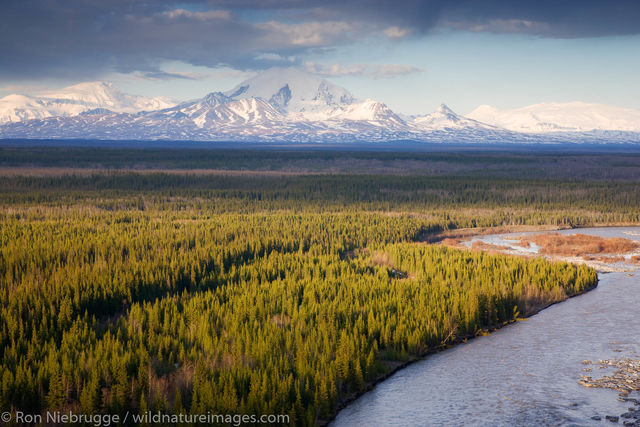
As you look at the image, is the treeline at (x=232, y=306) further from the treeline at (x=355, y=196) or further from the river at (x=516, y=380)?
the treeline at (x=355, y=196)

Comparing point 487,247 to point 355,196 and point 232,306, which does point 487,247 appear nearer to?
point 232,306

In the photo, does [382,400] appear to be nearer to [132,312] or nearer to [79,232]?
[132,312]

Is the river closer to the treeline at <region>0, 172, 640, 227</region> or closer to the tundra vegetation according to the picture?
the tundra vegetation

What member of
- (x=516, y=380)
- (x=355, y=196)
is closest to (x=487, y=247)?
(x=516, y=380)

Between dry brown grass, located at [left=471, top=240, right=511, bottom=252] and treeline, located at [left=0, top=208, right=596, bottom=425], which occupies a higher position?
treeline, located at [left=0, top=208, right=596, bottom=425]

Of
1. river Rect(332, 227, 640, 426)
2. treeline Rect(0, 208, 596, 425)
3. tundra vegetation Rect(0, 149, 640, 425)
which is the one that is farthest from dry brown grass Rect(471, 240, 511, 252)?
river Rect(332, 227, 640, 426)

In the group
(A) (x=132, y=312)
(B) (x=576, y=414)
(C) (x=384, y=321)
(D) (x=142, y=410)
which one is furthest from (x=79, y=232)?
(B) (x=576, y=414)
